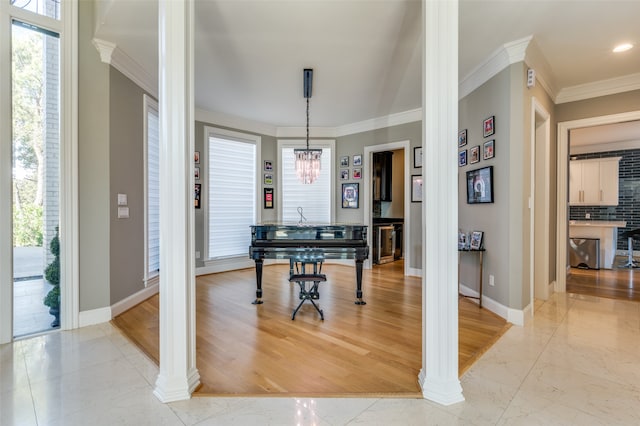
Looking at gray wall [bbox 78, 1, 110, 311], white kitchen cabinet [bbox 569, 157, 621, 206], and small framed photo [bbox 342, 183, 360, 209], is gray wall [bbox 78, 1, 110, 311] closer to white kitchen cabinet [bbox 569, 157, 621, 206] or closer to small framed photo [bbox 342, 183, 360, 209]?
small framed photo [bbox 342, 183, 360, 209]

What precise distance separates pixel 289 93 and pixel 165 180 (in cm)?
295

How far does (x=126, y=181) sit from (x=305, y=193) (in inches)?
131

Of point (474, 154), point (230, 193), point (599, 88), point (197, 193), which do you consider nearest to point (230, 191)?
point (230, 193)

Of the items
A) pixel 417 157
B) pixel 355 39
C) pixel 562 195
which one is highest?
pixel 355 39

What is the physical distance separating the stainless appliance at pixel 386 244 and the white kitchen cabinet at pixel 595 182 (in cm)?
407

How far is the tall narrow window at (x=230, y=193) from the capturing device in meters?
5.23

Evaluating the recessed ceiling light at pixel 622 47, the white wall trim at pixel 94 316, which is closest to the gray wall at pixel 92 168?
the white wall trim at pixel 94 316

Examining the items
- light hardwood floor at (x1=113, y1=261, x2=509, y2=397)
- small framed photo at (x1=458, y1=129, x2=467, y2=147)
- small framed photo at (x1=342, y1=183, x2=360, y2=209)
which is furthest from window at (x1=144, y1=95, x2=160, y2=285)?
small framed photo at (x1=458, y1=129, x2=467, y2=147)

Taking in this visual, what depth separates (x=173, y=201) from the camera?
1732 mm

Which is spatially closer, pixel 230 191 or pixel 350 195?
pixel 230 191

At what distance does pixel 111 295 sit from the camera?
3.05 metres

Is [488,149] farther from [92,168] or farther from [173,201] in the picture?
[92,168]

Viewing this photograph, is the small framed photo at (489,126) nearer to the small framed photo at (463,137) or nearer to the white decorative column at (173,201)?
the small framed photo at (463,137)

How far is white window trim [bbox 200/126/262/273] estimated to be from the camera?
5.09m
